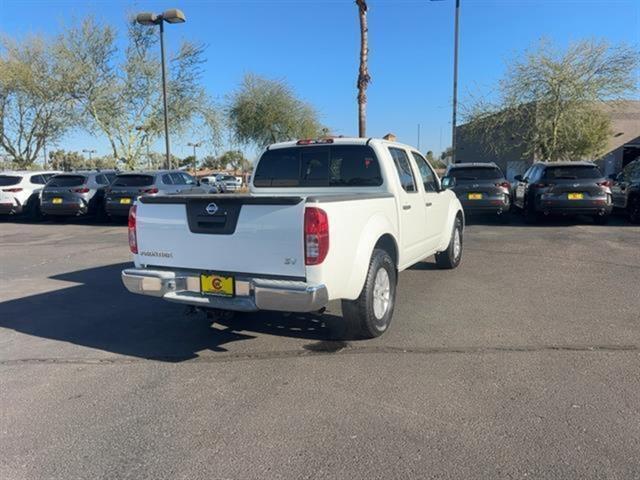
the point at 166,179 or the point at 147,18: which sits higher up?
the point at 147,18

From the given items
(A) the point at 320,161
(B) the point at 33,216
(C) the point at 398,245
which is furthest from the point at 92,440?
(B) the point at 33,216

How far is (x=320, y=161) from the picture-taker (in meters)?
6.06

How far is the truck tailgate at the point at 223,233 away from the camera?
3992 millimetres

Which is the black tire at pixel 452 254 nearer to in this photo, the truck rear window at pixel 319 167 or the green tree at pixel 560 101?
the truck rear window at pixel 319 167

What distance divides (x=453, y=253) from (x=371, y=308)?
3658 millimetres

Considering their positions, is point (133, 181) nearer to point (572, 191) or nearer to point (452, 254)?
point (452, 254)

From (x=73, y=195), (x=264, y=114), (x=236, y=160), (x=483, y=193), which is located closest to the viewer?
(x=483, y=193)

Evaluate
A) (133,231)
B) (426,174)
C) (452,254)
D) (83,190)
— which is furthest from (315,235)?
(83,190)

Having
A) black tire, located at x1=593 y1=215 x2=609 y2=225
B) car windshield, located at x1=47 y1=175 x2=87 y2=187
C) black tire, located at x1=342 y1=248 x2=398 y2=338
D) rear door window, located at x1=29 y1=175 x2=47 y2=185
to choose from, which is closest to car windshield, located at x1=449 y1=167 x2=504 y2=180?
black tire, located at x1=593 y1=215 x2=609 y2=225

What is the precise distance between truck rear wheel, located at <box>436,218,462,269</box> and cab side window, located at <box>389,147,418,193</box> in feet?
6.08

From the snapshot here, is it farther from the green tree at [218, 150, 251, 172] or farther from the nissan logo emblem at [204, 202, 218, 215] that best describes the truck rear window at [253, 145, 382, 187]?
the green tree at [218, 150, 251, 172]

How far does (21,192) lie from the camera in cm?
1623

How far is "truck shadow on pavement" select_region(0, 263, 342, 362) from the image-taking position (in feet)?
15.9

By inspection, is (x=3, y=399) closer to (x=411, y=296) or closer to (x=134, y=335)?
(x=134, y=335)
